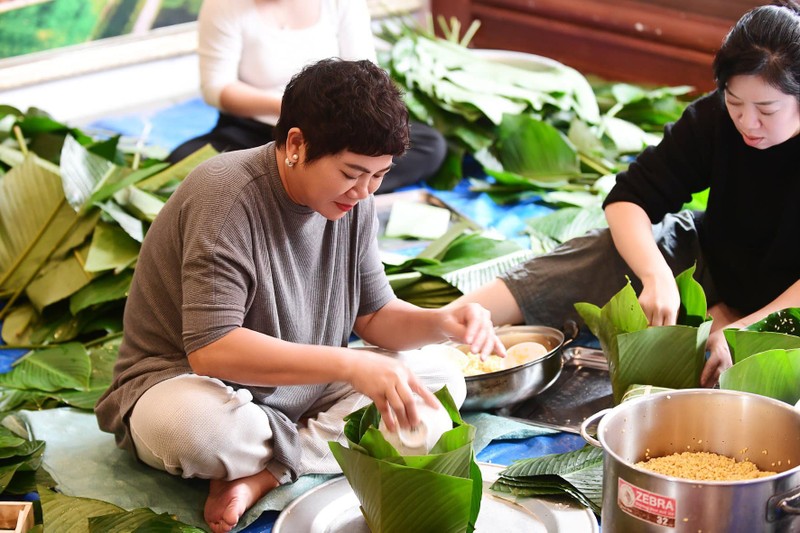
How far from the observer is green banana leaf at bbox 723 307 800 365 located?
172 centimetres

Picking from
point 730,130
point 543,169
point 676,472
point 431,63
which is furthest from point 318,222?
point 431,63

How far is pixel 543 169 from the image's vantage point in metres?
3.47

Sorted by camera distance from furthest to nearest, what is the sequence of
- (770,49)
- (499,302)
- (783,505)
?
1. (499,302)
2. (770,49)
3. (783,505)

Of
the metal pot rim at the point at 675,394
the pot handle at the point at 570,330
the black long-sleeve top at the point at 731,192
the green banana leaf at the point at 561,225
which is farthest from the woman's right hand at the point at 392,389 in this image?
the green banana leaf at the point at 561,225

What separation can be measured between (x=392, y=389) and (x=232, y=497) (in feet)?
1.63

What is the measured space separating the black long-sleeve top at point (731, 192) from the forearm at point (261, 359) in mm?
945

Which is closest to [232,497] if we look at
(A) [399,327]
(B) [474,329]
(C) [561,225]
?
(A) [399,327]

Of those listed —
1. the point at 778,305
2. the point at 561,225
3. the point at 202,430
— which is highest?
the point at 778,305

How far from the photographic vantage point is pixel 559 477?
1.79m

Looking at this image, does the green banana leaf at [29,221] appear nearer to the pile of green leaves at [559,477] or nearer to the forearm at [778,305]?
the pile of green leaves at [559,477]

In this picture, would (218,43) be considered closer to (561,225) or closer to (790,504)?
(561,225)

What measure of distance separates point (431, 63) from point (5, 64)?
1921 millimetres

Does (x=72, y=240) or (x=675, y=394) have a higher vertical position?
(x=675, y=394)

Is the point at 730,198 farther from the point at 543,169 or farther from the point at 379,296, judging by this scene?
the point at 543,169
